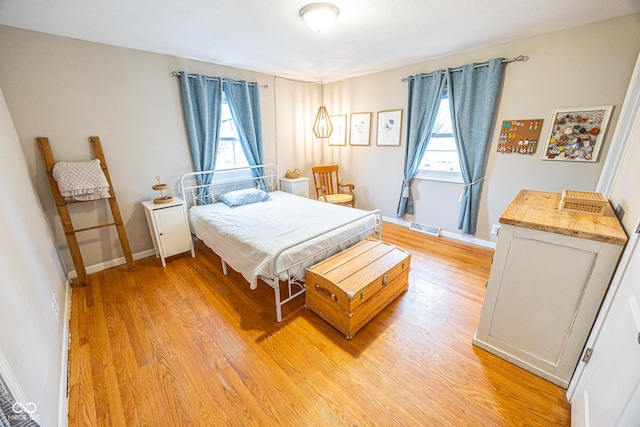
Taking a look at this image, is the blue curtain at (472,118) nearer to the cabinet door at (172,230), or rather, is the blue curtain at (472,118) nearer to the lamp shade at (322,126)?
the lamp shade at (322,126)

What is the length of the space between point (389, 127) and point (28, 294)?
13.4 ft

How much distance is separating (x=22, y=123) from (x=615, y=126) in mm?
5427

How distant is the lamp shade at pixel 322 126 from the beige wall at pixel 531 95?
1.94 feet

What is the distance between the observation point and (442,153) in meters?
3.54

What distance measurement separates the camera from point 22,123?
89.0 inches

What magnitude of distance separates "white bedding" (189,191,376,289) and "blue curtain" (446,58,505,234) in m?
1.50

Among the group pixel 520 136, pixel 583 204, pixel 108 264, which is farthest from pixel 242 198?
pixel 520 136

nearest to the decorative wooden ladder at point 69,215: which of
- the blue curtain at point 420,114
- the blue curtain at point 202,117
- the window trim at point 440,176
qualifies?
the blue curtain at point 202,117

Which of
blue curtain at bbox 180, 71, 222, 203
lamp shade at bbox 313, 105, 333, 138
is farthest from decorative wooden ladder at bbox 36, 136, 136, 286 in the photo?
lamp shade at bbox 313, 105, 333, 138

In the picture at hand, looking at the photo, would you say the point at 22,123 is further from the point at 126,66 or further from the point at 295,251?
the point at 295,251

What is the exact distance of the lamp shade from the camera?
4.29 m

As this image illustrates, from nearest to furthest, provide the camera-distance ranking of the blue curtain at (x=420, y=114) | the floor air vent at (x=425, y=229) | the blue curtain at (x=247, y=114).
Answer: the blue curtain at (x=420, y=114)
the blue curtain at (x=247, y=114)
the floor air vent at (x=425, y=229)

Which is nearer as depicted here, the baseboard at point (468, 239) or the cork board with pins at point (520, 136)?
the cork board with pins at point (520, 136)

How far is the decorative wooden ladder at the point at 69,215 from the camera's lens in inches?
92.3
